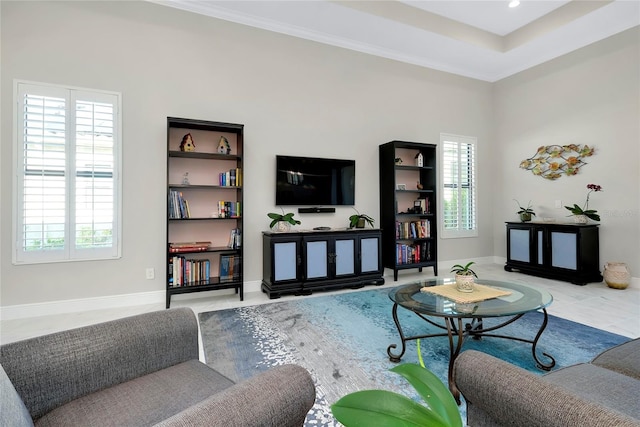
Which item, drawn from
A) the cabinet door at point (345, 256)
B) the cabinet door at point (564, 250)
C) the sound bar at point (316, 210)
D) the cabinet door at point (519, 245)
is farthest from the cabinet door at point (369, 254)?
the cabinet door at point (564, 250)

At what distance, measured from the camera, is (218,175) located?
396 cm

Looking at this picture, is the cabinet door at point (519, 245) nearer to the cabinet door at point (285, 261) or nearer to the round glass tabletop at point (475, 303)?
the round glass tabletop at point (475, 303)

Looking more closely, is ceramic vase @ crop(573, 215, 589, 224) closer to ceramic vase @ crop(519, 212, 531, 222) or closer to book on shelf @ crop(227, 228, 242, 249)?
ceramic vase @ crop(519, 212, 531, 222)

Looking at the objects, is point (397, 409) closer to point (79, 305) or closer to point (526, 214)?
point (79, 305)

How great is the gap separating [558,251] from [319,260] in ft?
11.3

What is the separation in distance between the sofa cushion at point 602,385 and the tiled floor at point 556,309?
1.97m

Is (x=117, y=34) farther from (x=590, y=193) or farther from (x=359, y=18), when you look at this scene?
(x=590, y=193)

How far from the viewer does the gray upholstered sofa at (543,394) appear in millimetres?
741

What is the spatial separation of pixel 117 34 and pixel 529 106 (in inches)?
243

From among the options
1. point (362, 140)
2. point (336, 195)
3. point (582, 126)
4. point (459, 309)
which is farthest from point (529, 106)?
point (459, 309)

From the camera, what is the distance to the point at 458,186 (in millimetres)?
5703

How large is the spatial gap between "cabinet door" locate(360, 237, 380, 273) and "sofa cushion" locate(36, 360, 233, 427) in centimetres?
316

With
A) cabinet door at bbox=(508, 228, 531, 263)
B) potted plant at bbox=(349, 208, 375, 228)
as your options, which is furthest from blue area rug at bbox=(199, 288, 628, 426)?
cabinet door at bbox=(508, 228, 531, 263)

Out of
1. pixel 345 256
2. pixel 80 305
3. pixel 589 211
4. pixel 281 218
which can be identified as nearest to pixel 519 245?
pixel 589 211
